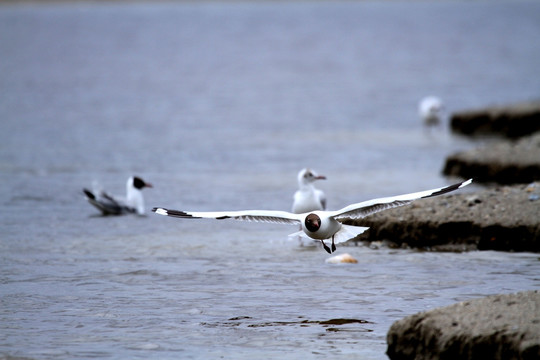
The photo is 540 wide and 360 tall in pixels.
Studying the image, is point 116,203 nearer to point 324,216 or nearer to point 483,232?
point 324,216

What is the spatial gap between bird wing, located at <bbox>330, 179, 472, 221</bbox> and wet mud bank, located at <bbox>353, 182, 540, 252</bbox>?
1.69 metres

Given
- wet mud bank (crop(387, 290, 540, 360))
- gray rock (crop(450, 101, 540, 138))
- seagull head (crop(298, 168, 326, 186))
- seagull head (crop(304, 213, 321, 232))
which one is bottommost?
wet mud bank (crop(387, 290, 540, 360))

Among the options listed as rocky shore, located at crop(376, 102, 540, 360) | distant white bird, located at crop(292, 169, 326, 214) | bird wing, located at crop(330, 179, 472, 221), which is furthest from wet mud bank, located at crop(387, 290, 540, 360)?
distant white bird, located at crop(292, 169, 326, 214)

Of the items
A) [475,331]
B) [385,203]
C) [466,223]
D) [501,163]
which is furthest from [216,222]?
[475,331]

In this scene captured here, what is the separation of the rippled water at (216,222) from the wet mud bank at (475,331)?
1.31ft

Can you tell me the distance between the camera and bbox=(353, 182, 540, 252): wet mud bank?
10.4 meters

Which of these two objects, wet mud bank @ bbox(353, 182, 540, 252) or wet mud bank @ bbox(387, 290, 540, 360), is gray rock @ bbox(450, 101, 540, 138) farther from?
wet mud bank @ bbox(387, 290, 540, 360)

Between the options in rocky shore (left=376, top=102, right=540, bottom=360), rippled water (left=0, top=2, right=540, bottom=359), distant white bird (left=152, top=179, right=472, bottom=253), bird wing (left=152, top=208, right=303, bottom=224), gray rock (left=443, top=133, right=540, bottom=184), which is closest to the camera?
rocky shore (left=376, top=102, right=540, bottom=360)

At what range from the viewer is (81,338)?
781 centimetres

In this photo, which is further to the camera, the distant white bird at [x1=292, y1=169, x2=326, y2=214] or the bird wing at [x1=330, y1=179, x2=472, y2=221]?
the distant white bird at [x1=292, y1=169, x2=326, y2=214]

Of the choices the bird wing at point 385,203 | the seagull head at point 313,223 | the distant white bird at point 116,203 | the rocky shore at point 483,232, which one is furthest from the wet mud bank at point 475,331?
the distant white bird at point 116,203

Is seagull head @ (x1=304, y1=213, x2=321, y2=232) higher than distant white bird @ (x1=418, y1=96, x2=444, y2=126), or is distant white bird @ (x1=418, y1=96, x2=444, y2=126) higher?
distant white bird @ (x1=418, y1=96, x2=444, y2=126)

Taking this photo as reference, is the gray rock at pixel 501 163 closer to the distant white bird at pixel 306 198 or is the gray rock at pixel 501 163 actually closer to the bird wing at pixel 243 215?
the distant white bird at pixel 306 198

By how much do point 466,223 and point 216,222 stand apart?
137 inches
